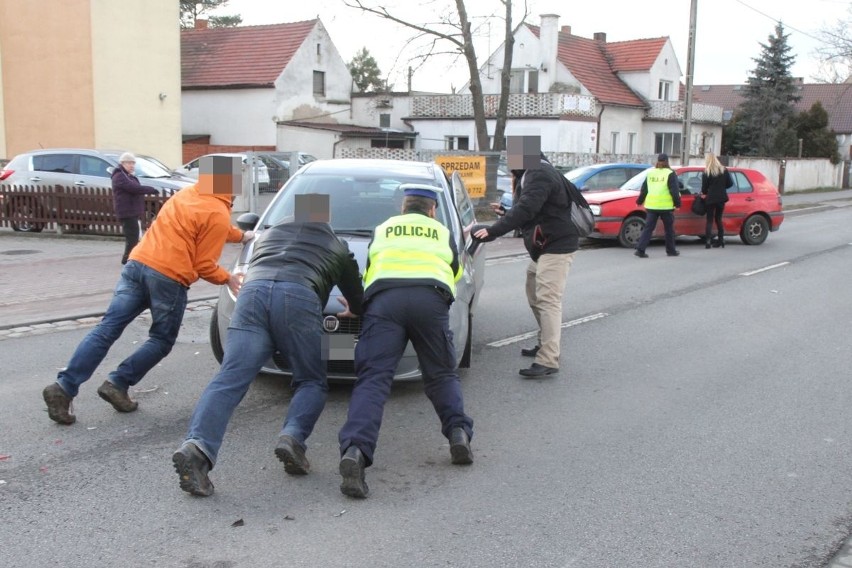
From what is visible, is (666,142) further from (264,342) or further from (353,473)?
(353,473)

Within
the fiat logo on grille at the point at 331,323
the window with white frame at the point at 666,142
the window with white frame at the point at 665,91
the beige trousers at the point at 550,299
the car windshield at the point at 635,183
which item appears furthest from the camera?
the window with white frame at the point at 665,91

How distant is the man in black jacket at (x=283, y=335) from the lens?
4.59 m

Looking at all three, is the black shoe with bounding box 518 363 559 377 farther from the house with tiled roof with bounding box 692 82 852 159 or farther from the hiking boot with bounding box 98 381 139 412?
the house with tiled roof with bounding box 692 82 852 159

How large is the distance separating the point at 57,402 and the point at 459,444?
2.64 meters

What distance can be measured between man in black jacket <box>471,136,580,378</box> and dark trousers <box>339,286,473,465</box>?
89.8 inches

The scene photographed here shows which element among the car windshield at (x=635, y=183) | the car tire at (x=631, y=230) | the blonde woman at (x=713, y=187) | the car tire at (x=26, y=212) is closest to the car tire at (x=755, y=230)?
the blonde woman at (x=713, y=187)

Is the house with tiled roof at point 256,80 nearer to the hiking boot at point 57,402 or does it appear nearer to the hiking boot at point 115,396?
the hiking boot at point 115,396

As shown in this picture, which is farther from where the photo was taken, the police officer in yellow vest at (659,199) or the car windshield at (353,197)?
the police officer in yellow vest at (659,199)

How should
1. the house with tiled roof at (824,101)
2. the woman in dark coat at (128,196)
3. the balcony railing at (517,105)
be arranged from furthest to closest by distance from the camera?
the house with tiled roof at (824,101) → the balcony railing at (517,105) → the woman in dark coat at (128,196)

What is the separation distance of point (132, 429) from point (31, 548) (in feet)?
5.74

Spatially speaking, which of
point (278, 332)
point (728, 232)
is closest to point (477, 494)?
point (278, 332)

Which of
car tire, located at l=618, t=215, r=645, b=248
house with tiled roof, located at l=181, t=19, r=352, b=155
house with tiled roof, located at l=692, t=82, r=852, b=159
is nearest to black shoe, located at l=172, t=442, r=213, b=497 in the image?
car tire, located at l=618, t=215, r=645, b=248

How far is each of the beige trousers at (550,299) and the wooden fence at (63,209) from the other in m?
10.7

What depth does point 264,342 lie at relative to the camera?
4773 mm
